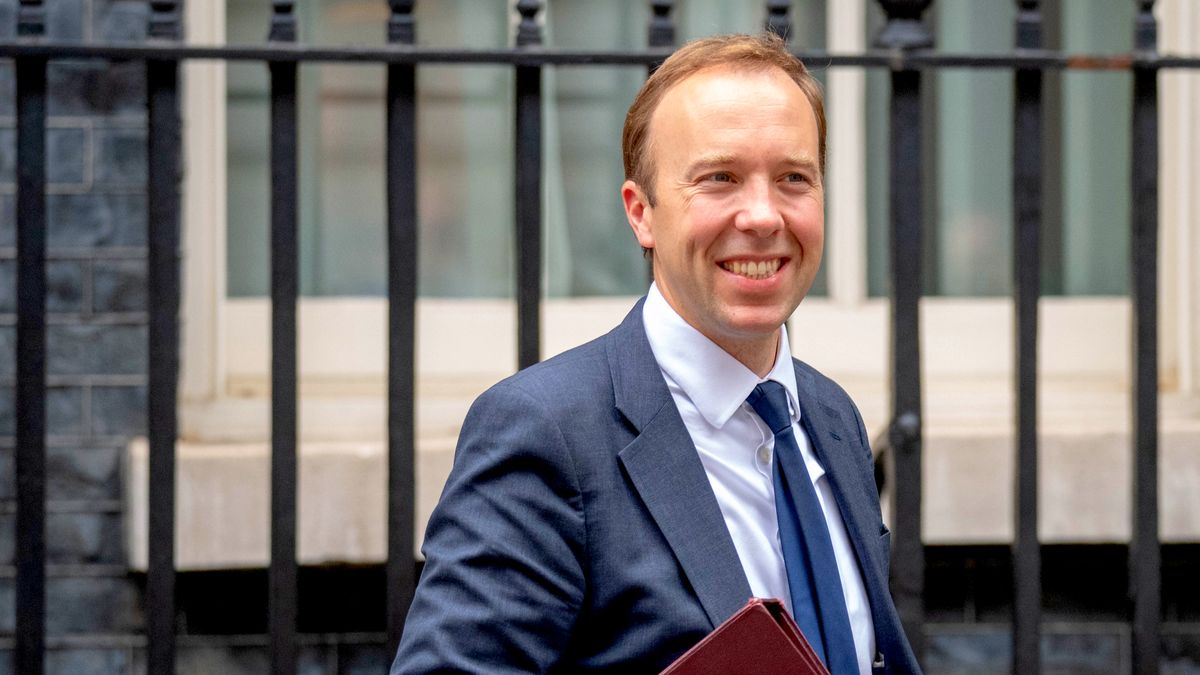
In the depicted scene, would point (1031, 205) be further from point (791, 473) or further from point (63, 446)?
point (63, 446)

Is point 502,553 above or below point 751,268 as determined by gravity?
below

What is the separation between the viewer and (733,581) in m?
1.65

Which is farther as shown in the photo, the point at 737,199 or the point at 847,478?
the point at 847,478

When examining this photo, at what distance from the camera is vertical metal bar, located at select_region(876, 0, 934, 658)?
292 centimetres

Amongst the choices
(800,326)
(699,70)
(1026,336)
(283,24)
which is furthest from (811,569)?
(800,326)

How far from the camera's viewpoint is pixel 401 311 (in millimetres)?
2879

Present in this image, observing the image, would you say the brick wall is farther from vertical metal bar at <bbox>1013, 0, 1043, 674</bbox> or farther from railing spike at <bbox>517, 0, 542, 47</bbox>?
vertical metal bar at <bbox>1013, 0, 1043, 674</bbox>

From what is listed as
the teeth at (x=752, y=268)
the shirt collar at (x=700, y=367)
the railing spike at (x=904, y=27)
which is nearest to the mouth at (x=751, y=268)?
the teeth at (x=752, y=268)

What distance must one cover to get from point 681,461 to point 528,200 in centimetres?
126

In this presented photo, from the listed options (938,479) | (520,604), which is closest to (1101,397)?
(938,479)

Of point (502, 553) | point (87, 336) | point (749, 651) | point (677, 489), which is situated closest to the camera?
point (749, 651)

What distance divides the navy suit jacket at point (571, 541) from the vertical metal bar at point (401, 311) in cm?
118

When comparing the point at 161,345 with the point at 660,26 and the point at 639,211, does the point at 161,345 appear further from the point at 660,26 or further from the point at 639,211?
the point at 639,211

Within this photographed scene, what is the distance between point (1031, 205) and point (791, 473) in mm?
1469
